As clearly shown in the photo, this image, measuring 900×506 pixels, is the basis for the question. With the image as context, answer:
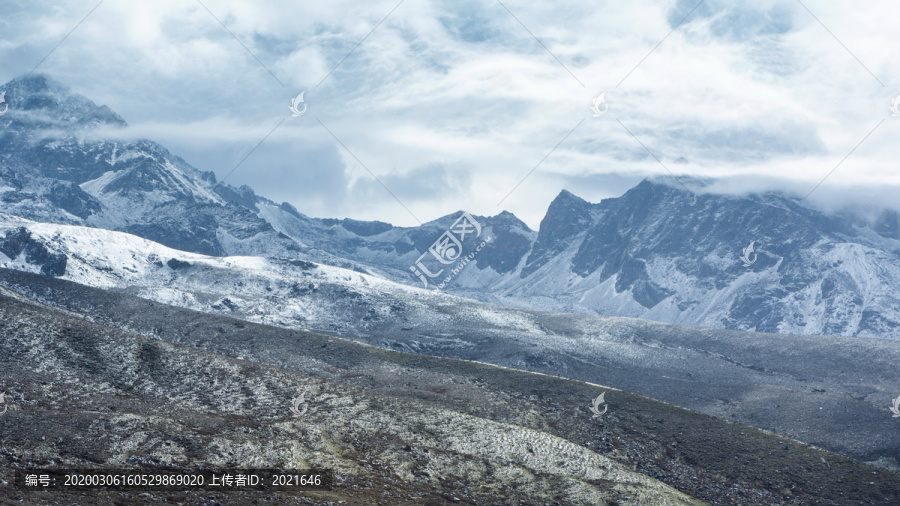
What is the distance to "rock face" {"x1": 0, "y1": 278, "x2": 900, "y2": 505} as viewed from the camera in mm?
64750

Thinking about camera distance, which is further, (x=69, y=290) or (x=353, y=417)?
(x=69, y=290)

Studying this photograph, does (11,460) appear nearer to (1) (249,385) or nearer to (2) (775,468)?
(1) (249,385)

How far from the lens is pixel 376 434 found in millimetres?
81750

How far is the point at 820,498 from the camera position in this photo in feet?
274

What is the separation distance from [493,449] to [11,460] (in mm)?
44658

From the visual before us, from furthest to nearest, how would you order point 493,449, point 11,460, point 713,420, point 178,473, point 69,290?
1. point 69,290
2. point 713,420
3. point 493,449
4. point 178,473
5. point 11,460

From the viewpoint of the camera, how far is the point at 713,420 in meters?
109

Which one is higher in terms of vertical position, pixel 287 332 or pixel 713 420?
pixel 287 332

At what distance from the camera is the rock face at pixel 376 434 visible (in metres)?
64.8

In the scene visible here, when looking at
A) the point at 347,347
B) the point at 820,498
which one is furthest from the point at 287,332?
the point at 820,498

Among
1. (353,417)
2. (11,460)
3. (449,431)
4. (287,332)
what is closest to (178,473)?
(11,460)

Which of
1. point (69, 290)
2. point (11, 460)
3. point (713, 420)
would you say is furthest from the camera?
point (69, 290)

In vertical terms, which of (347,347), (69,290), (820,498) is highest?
(69,290)

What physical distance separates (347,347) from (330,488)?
7913 cm
